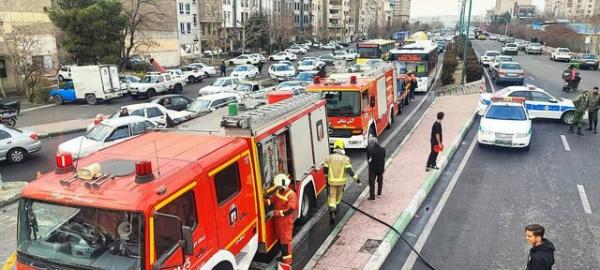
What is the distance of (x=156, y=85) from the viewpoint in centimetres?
3148

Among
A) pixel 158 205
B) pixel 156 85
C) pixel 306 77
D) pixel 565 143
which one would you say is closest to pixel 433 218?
pixel 158 205

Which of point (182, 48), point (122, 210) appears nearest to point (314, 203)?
point (122, 210)

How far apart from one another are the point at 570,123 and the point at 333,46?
69305 millimetres

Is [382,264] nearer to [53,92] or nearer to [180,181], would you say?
[180,181]

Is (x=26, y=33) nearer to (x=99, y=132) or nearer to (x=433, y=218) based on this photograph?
(x=99, y=132)

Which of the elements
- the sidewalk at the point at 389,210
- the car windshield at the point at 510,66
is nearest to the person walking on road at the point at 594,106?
the sidewalk at the point at 389,210

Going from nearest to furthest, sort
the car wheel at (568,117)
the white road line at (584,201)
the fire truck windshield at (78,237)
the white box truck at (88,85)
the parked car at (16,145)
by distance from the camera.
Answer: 1. the fire truck windshield at (78,237)
2. the white road line at (584,201)
3. the parked car at (16,145)
4. the car wheel at (568,117)
5. the white box truck at (88,85)

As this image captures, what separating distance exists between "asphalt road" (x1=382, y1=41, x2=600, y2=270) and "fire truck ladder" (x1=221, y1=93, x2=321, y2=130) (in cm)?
326

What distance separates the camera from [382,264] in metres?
8.05

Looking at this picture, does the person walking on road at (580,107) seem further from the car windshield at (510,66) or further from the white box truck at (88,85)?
the white box truck at (88,85)

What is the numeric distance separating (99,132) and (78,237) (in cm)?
1064

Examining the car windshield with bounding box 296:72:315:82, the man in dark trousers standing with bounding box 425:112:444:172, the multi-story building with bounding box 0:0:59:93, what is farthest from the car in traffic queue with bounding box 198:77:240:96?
the man in dark trousers standing with bounding box 425:112:444:172

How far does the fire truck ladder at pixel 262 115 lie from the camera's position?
691cm

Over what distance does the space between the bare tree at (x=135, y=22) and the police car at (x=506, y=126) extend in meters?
33.9
